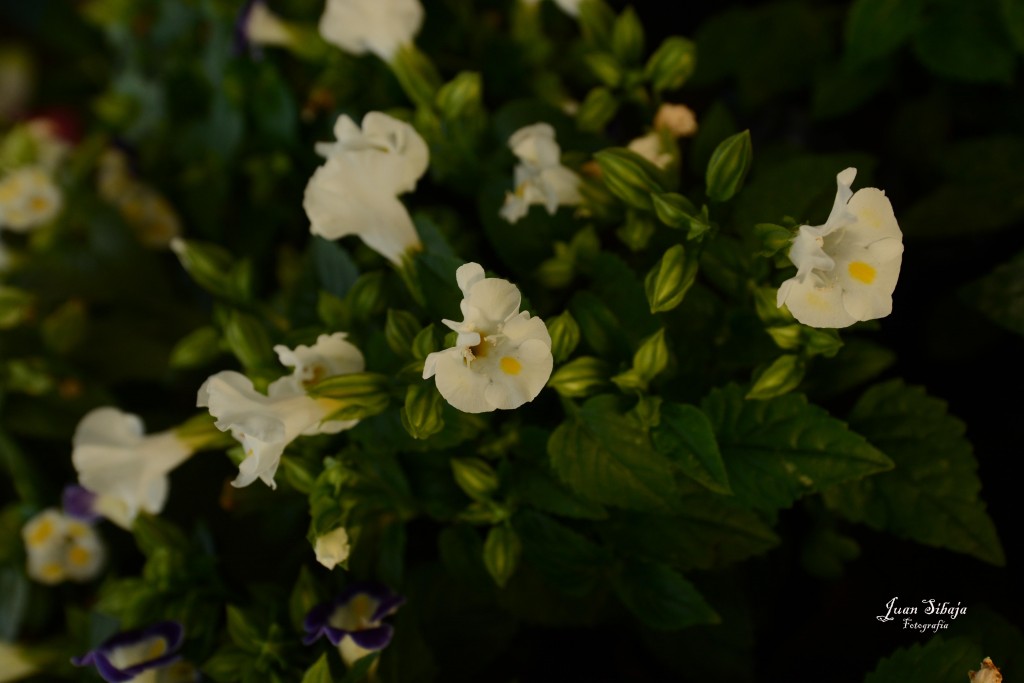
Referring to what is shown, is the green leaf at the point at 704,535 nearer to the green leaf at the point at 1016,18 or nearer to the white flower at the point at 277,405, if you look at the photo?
the white flower at the point at 277,405

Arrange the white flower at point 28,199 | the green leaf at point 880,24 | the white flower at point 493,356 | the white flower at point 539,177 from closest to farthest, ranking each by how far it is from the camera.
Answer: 1. the white flower at point 493,356
2. the white flower at point 539,177
3. the green leaf at point 880,24
4. the white flower at point 28,199

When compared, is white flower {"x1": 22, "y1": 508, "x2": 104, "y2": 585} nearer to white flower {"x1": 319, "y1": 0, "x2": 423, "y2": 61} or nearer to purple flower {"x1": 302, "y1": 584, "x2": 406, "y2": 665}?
purple flower {"x1": 302, "y1": 584, "x2": 406, "y2": 665}

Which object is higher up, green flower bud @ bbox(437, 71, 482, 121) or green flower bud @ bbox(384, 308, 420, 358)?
green flower bud @ bbox(437, 71, 482, 121)

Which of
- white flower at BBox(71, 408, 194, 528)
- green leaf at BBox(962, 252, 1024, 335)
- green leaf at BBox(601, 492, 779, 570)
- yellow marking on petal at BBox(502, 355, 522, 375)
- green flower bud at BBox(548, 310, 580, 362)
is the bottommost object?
white flower at BBox(71, 408, 194, 528)

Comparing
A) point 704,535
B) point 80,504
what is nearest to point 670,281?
point 704,535

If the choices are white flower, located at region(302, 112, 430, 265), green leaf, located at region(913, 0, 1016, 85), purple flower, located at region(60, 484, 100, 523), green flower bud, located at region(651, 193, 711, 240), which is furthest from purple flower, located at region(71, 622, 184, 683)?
green leaf, located at region(913, 0, 1016, 85)

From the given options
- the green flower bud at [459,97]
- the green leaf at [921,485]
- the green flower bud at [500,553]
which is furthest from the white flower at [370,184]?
the green leaf at [921,485]
